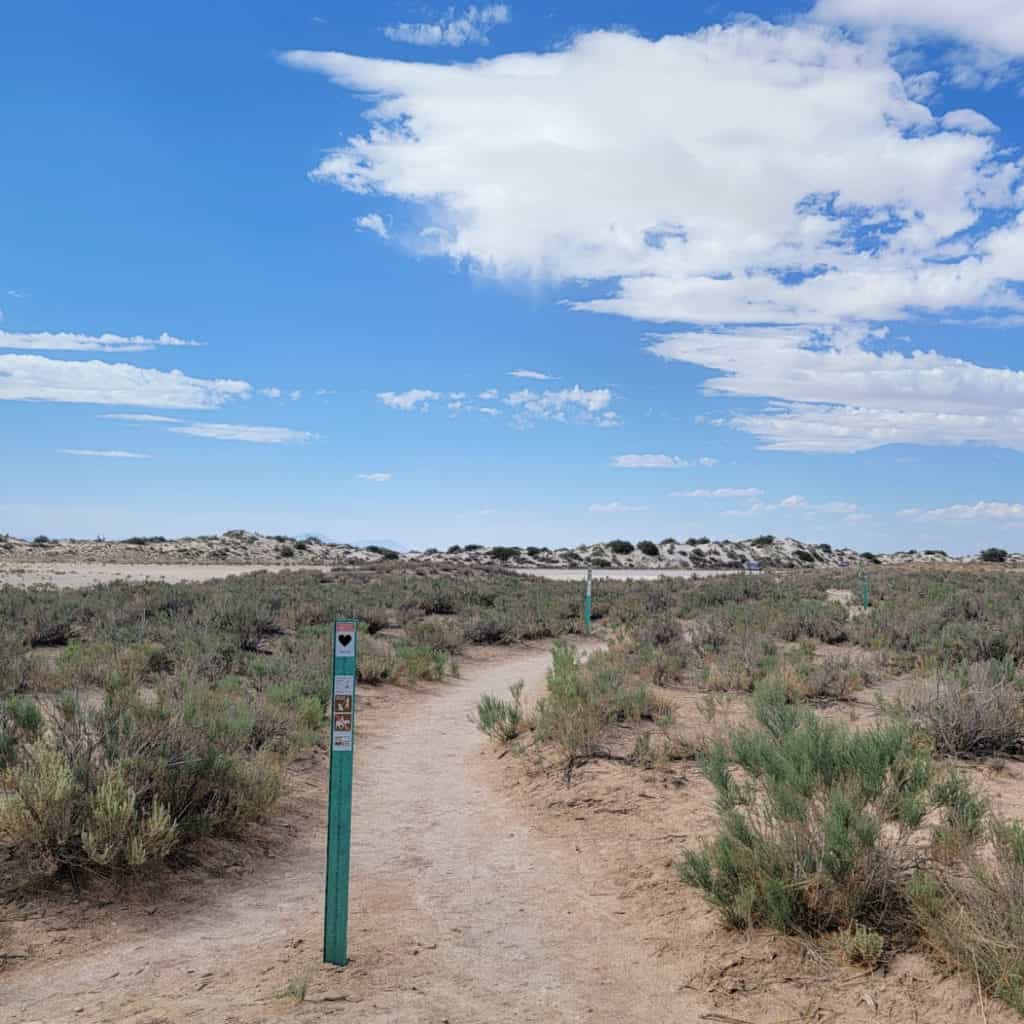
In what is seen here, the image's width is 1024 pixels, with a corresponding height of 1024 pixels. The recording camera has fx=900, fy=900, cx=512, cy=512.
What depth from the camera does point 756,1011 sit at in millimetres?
4703

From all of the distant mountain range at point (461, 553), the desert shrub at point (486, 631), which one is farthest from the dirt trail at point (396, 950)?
the distant mountain range at point (461, 553)

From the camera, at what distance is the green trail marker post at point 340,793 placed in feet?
15.8

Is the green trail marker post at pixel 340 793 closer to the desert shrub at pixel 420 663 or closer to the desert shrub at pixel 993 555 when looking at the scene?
the desert shrub at pixel 420 663

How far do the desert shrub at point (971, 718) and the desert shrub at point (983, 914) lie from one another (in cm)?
A: 447

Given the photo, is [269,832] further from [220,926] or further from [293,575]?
[293,575]

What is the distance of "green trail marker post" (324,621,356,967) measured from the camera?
15.8 feet

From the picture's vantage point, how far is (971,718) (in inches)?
373

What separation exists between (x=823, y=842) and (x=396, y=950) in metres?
2.68

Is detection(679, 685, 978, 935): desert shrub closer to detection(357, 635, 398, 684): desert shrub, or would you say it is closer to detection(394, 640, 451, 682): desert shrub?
detection(357, 635, 398, 684): desert shrub

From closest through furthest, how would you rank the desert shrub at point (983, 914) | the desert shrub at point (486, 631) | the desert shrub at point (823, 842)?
the desert shrub at point (983, 914), the desert shrub at point (823, 842), the desert shrub at point (486, 631)

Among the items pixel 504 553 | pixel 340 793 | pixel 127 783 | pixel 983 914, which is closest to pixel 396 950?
pixel 340 793

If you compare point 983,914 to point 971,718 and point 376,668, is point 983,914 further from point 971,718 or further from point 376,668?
point 376,668

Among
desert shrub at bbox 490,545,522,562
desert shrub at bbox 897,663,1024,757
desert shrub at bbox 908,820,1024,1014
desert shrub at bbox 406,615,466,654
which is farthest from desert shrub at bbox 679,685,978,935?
desert shrub at bbox 490,545,522,562

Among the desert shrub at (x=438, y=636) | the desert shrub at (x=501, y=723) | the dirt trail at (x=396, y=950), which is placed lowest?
the dirt trail at (x=396, y=950)
